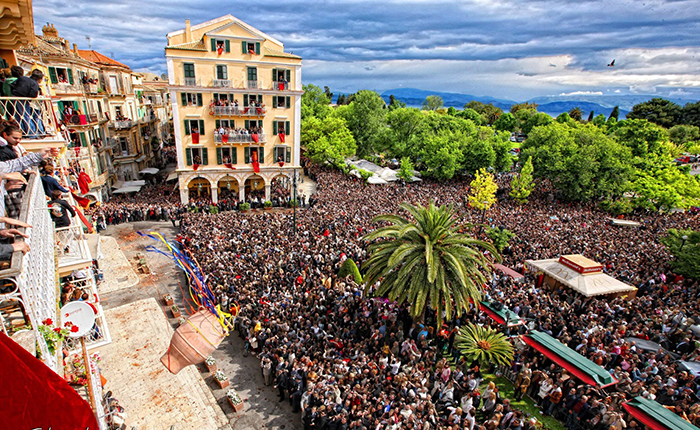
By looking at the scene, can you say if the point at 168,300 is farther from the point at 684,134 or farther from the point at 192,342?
the point at 684,134

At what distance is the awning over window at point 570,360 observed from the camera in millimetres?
12843

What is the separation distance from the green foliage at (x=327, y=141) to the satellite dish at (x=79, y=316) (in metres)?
38.6

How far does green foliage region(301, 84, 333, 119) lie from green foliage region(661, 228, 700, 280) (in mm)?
50646

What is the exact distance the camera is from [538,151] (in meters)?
41.4

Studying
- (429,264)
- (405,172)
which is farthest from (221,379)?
(405,172)

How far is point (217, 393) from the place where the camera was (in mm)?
14234

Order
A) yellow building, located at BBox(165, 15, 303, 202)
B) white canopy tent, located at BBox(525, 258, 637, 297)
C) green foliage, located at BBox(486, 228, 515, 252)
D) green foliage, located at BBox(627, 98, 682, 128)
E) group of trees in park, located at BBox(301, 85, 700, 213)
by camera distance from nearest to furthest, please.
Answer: white canopy tent, located at BBox(525, 258, 637, 297) → green foliage, located at BBox(486, 228, 515, 252) → yellow building, located at BBox(165, 15, 303, 202) → group of trees in park, located at BBox(301, 85, 700, 213) → green foliage, located at BBox(627, 98, 682, 128)

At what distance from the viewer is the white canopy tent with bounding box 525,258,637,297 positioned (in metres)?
18.5

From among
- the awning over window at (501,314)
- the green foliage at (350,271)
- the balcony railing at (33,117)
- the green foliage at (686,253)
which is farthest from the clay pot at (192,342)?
the green foliage at (686,253)

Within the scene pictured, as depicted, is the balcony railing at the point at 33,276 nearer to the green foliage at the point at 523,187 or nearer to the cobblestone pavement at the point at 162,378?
the cobblestone pavement at the point at 162,378

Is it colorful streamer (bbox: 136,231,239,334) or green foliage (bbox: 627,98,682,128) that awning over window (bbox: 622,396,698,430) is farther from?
green foliage (bbox: 627,98,682,128)

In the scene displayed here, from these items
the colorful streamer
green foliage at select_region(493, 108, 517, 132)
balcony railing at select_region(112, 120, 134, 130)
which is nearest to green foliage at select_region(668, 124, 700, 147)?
green foliage at select_region(493, 108, 517, 132)

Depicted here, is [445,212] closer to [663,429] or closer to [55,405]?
[663,429]

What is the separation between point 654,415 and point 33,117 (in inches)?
854
